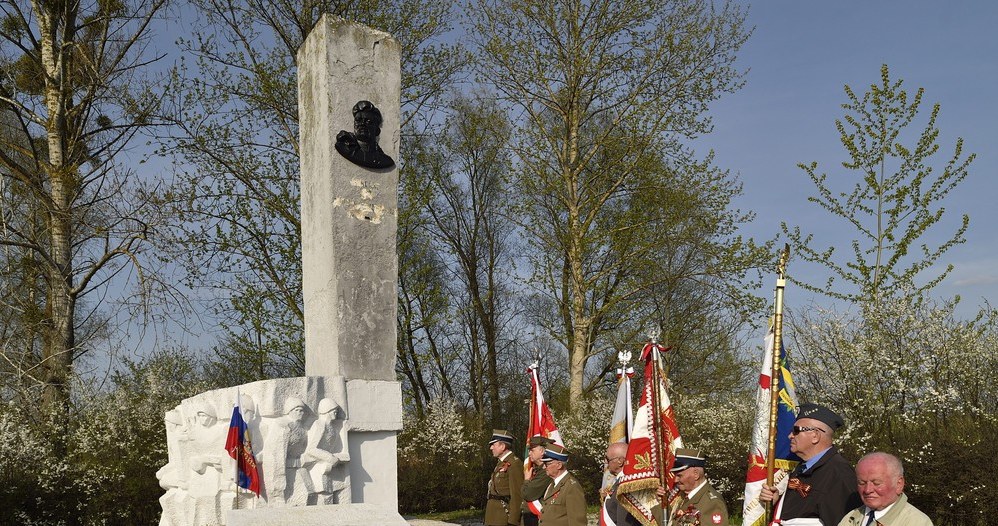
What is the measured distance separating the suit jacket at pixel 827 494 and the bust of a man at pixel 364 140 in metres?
4.54

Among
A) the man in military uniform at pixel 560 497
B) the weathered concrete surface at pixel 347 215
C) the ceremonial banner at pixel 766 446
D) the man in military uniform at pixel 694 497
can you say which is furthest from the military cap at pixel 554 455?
the ceremonial banner at pixel 766 446

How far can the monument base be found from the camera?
5.07m

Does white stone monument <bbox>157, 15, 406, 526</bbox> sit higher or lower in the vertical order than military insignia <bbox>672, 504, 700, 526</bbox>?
higher

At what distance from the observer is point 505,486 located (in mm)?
10328

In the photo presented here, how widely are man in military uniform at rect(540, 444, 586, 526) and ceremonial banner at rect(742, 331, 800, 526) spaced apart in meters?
2.25

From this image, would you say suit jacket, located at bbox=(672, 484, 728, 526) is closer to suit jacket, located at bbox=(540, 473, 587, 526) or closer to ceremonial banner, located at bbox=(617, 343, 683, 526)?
ceremonial banner, located at bbox=(617, 343, 683, 526)

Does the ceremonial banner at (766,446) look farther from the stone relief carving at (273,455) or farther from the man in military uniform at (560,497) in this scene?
the stone relief carving at (273,455)

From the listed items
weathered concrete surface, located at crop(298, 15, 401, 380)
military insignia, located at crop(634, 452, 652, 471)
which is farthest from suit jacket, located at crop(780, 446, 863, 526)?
A: weathered concrete surface, located at crop(298, 15, 401, 380)

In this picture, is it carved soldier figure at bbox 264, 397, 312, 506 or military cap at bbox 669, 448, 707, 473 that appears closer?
military cap at bbox 669, 448, 707, 473

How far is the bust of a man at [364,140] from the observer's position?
785 centimetres

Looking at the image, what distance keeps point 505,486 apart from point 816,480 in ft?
19.1

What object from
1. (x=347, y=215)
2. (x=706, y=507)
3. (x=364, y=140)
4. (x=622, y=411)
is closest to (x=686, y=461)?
(x=706, y=507)

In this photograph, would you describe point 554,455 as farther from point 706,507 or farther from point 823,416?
point 823,416

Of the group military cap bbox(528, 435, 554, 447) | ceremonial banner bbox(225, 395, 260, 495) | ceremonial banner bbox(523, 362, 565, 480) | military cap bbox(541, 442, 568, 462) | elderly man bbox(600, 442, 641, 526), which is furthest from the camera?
ceremonial banner bbox(523, 362, 565, 480)
